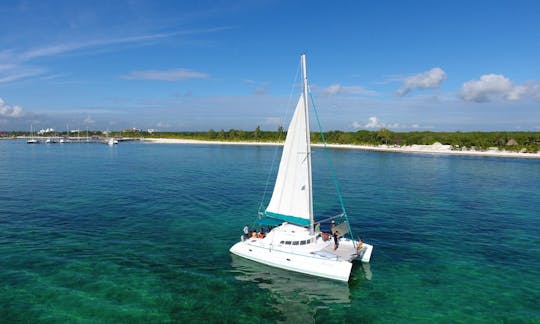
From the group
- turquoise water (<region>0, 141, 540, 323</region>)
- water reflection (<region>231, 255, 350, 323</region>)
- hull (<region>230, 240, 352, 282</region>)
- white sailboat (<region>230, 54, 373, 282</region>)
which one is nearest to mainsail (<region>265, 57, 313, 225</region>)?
white sailboat (<region>230, 54, 373, 282</region>)

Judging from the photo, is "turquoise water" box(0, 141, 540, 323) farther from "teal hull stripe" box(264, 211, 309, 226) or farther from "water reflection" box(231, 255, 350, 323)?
"teal hull stripe" box(264, 211, 309, 226)

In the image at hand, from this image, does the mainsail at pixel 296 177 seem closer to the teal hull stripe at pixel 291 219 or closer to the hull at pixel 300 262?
the teal hull stripe at pixel 291 219

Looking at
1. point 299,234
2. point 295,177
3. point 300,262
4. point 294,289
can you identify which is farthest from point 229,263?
point 295,177

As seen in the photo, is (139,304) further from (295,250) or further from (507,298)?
(507,298)

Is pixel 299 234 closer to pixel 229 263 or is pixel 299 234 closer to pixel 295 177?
pixel 295 177

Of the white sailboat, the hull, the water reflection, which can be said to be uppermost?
the white sailboat

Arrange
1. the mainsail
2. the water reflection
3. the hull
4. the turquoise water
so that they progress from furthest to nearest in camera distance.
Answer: the mainsail < the hull < the water reflection < the turquoise water

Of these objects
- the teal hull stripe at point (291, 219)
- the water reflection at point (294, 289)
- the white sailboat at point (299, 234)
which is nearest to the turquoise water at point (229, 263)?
the water reflection at point (294, 289)

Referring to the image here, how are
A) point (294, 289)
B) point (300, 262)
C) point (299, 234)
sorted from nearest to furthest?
point (294, 289)
point (300, 262)
point (299, 234)

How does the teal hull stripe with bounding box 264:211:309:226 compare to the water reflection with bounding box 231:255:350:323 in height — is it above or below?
above
